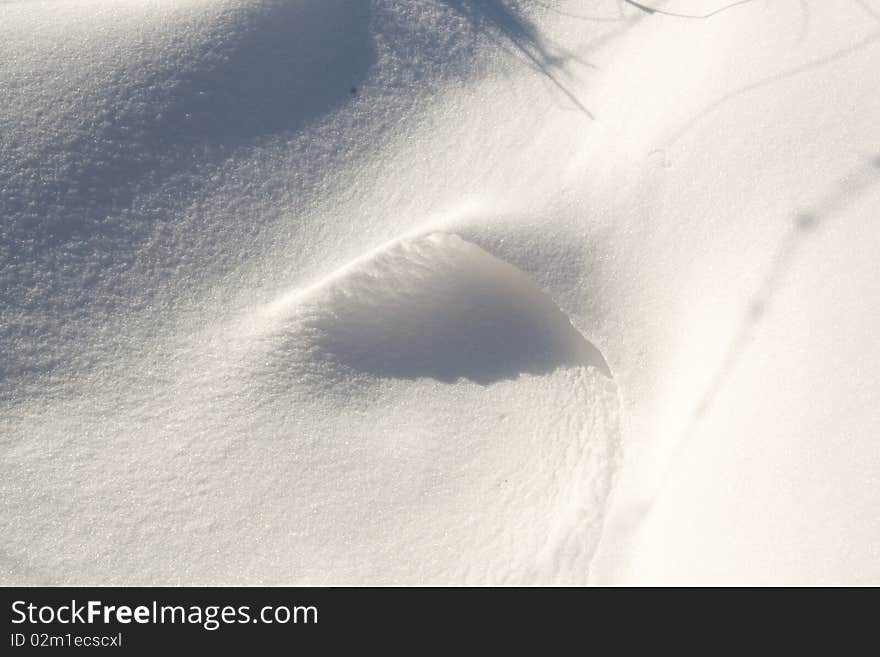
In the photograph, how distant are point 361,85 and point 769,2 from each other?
6.89ft

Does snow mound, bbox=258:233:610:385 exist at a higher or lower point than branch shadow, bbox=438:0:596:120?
lower

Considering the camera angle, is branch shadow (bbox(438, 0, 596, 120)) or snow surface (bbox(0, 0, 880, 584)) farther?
branch shadow (bbox(438, 0, 596, 120))

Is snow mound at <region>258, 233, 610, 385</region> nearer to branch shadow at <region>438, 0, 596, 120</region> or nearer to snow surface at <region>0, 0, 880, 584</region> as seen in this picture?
snow surface at <region>0, 0, 880, 584</region>

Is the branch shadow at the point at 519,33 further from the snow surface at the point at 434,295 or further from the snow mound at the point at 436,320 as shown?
the snow mound at the point at 436,320

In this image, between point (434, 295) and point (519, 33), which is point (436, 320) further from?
point (519, 33)

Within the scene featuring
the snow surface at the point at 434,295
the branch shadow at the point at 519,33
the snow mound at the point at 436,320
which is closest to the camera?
the snow surface at the point at 434,295

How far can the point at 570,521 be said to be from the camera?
9.52 ft

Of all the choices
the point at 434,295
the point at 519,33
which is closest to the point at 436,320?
the point at 434,295

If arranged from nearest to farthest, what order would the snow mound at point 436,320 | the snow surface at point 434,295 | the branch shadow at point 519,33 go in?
the snow surface at point 434,295, the snow mound at point 436,320, the branch shadow at point 519,33

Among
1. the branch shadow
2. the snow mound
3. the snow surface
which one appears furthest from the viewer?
the branch shadow

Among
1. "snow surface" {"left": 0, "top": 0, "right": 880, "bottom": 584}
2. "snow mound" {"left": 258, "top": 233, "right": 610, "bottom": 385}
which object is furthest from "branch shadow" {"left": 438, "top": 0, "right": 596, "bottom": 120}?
"snow mound" {"left": 258, "top": 233, "right": 610, "bottom": 385}

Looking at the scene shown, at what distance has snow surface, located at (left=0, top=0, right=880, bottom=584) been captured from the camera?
9.34 ft

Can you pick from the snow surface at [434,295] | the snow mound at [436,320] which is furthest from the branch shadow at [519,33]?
the snow mound at [436,320]

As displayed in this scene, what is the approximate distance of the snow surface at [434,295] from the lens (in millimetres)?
2848
